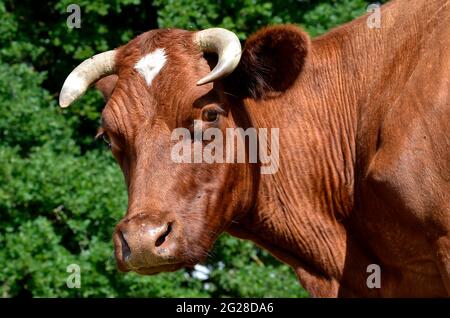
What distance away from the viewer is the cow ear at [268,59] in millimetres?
6688

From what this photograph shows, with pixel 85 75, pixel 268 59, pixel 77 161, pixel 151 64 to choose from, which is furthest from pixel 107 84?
pixel 77 161

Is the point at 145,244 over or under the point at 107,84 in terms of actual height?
under

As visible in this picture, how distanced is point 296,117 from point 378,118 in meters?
0.68

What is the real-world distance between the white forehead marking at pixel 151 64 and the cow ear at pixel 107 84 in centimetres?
58

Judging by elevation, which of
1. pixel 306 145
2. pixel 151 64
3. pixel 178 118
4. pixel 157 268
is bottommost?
pixel 157 268

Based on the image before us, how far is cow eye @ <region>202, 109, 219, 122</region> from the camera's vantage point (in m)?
6.39

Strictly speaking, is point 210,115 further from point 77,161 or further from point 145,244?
point 77,161

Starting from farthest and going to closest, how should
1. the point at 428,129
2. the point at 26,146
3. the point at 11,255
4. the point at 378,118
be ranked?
the point at 26,146 < the point at 11,255 < the point at 378,118 < the point at 428,129

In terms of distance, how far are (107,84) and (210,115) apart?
1139 millimetres

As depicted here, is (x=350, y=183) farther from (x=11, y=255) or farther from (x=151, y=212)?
(x=11, y=255)

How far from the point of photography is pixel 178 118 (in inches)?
251

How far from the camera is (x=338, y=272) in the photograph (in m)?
6.84
